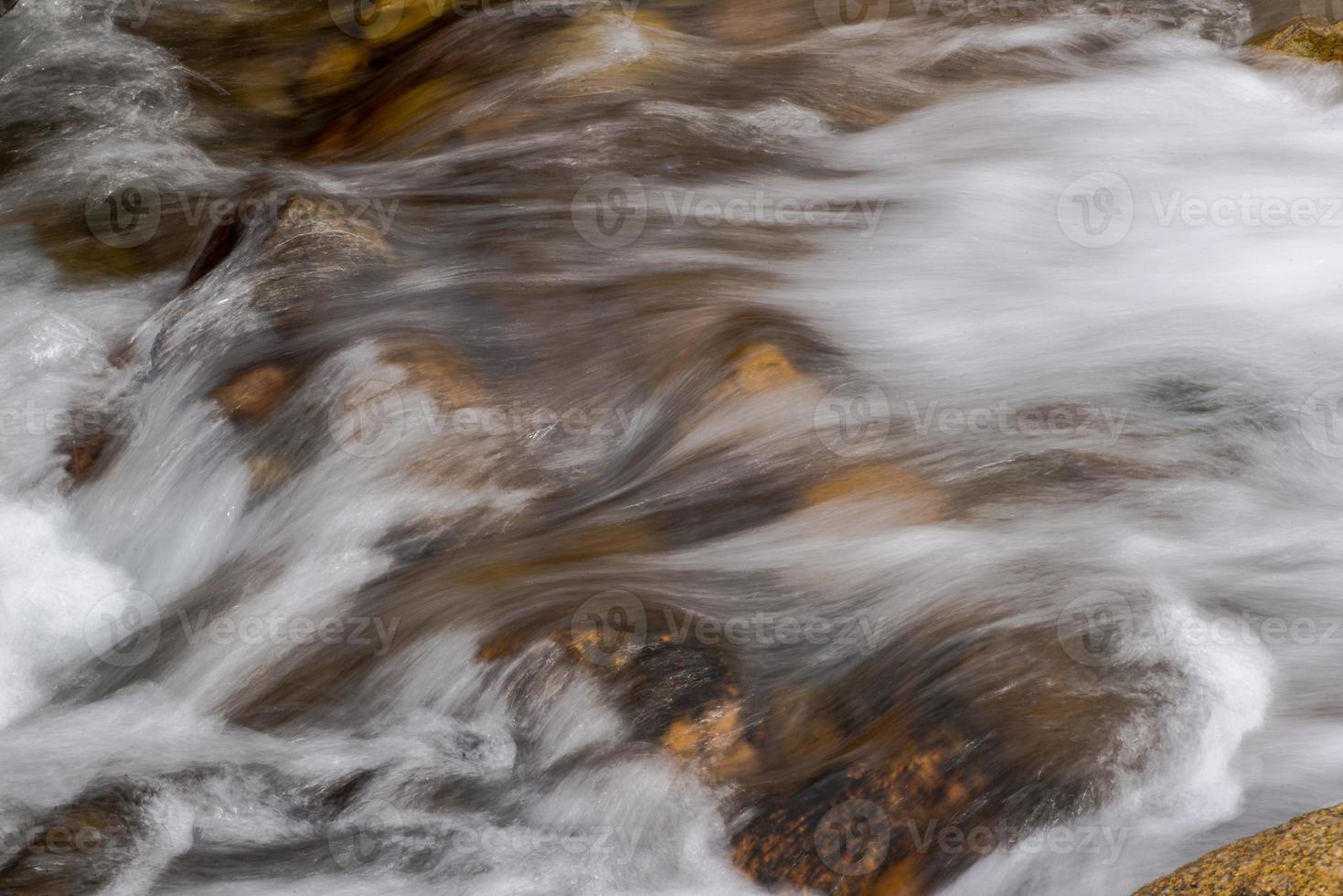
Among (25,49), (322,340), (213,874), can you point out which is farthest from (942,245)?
(25,49)

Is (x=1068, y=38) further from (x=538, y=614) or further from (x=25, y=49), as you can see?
(x=25, y=49)

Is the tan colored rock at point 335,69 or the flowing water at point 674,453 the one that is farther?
the tan colored rock at point 335,69

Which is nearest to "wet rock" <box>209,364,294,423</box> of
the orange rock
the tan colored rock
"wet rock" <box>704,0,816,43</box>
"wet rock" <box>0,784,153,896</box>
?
"wet rock" <box>0,784,153,896</box>

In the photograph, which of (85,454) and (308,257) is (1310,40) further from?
(85,454)

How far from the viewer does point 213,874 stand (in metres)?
4.35

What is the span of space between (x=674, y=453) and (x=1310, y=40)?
185 inches

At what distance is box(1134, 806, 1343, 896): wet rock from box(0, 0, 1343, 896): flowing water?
35 cm

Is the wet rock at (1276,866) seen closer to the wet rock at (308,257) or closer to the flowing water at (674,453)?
the flowing water at (674,453)

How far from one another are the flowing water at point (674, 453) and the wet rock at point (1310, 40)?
7.4 inches

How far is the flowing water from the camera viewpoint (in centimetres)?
428

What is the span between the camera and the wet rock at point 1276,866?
3342mm

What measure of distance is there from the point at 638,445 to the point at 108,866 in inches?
93.8

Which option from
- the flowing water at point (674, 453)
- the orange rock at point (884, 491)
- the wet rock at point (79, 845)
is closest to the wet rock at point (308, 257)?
the flowing water at point (674, 453)

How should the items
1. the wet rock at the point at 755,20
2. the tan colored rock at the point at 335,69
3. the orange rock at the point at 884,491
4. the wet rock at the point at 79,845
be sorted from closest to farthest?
the wet rock at the point at 79,845 < the orange rock at the point at 884,491 < the wet rock at the point at 755,20 < the tan colored rock at the point at 335,69
